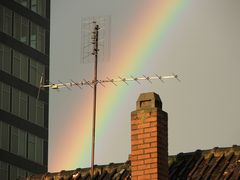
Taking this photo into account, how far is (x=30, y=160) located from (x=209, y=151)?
80.4 m

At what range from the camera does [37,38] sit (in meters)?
112

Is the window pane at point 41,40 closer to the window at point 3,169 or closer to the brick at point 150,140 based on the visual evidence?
the window at point 3,169

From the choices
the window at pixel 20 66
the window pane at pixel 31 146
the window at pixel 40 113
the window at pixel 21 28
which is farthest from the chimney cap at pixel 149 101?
the window at pixel 21 28

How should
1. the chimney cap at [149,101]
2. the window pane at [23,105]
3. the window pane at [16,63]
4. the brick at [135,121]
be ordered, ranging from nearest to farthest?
the brick at [135,121] < the chimney cap at [149,101] < the window pane at [23,105] < the window pane at [16,63]

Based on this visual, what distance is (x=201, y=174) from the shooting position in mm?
25094

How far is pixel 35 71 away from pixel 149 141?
87.6m

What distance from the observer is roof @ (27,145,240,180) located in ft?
Answer: 81.7

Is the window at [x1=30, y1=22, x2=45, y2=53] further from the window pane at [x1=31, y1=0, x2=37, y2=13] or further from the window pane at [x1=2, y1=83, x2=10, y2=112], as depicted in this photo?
the window pane at [x1=2, y1=83, x2=10, y2=112]

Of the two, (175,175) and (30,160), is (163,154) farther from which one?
(30,160)

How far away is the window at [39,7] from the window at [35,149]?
16.0 m

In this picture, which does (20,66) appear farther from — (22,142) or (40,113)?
(22,142)

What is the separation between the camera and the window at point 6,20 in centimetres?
10900

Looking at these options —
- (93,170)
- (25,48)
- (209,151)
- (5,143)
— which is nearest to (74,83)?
(93,170)

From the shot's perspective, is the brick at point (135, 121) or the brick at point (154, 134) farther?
the brick at point (135, 121)
